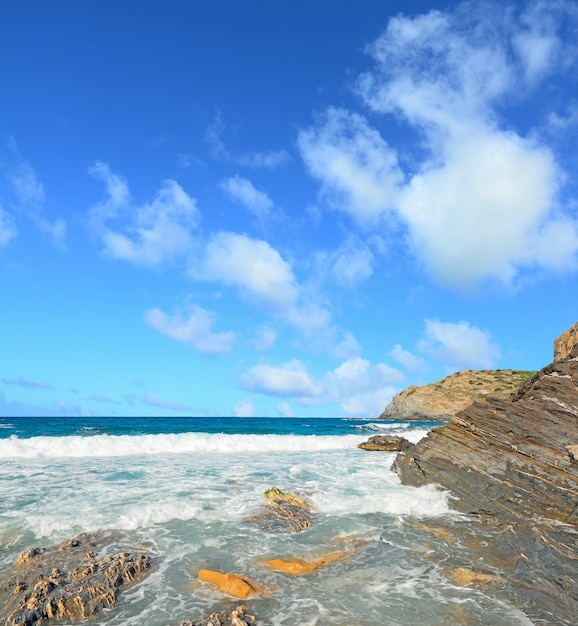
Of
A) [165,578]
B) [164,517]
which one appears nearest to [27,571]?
[165,578]

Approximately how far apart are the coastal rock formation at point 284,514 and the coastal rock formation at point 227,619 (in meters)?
5.75

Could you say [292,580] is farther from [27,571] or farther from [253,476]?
[253,476]

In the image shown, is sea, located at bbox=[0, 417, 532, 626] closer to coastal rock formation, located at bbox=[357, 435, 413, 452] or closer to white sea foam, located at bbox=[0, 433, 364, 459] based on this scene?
white sea foam, located at bbox=[0, 433, 364, 459]

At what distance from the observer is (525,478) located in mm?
14867

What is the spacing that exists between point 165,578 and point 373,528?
7.15 meters

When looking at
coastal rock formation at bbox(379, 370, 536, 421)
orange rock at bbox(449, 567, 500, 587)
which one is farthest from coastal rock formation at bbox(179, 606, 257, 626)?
coastal rock formation at bbox(379, 370, 536, 421)

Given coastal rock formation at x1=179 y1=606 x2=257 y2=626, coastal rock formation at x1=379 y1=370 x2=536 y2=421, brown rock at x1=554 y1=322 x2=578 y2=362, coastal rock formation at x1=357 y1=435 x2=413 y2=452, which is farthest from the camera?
coastal rock formation at x1=379 y1=370 x2=536 y2=421

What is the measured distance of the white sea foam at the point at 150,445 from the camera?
34.8 m

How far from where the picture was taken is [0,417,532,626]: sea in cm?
900

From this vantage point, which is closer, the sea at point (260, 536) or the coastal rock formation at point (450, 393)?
the sea at point (260, 536)

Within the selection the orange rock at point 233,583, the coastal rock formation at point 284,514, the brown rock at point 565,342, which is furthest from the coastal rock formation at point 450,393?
the orange rock at point 233,583

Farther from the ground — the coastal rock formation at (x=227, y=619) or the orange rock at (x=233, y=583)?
the orange rock at (x=233, y=583)

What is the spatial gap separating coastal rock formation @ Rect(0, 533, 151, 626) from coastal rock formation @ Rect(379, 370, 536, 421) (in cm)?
10740

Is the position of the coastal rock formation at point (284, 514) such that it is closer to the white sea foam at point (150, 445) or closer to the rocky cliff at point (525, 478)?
the rocky cliff at point (525, 478)
